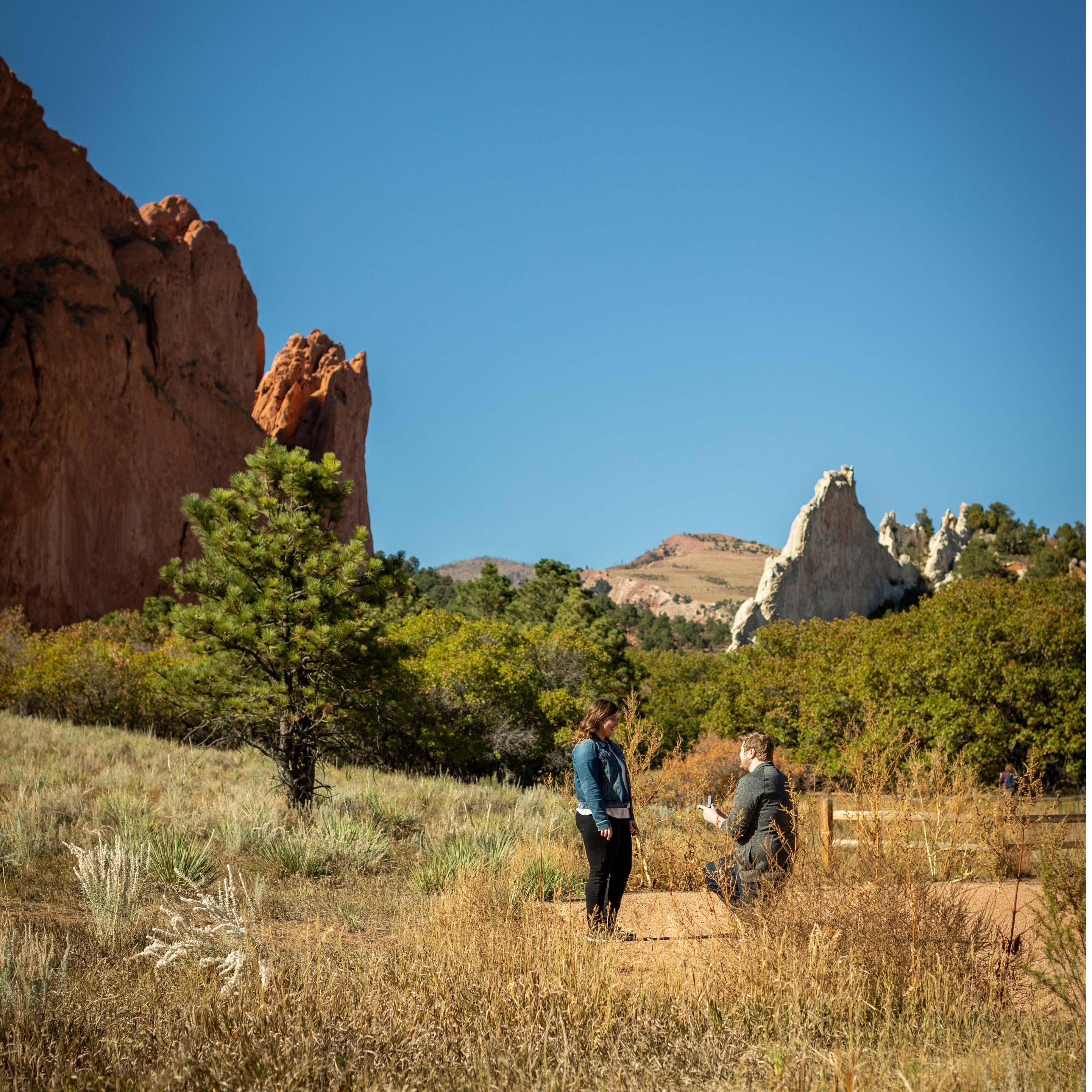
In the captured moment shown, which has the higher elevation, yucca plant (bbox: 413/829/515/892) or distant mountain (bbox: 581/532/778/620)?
distant mountain (bbox: 581/532/778/620)

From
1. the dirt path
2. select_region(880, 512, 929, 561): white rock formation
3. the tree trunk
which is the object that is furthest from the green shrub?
select_region(880, 512, 929, 561): white rock formation

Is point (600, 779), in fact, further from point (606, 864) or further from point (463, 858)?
point (463, 858)

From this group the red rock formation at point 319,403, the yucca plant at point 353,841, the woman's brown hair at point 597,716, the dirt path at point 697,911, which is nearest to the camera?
the dirt path at point 697,911

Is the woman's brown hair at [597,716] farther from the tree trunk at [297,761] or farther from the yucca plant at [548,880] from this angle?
the tree trunk at [297,761]

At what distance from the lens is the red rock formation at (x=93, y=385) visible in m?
43.1

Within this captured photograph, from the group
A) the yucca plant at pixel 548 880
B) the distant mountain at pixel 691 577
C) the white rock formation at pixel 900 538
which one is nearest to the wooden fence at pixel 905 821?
the yucca plant at pixel 548 880

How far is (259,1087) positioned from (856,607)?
78.9 m

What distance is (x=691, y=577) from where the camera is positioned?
137000mm

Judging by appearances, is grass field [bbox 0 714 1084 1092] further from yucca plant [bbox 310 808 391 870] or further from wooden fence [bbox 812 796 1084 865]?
yucca plant [bbox 310 808 391 870]

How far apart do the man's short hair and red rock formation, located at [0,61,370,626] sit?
44.2m

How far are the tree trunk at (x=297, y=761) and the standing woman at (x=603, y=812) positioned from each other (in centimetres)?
636

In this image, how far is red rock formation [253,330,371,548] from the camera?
72.6 metres

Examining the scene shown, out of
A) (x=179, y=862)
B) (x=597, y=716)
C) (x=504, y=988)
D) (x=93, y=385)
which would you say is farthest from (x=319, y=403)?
(x=504, y=988)

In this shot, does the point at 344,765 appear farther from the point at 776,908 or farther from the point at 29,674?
the point at 776,908
